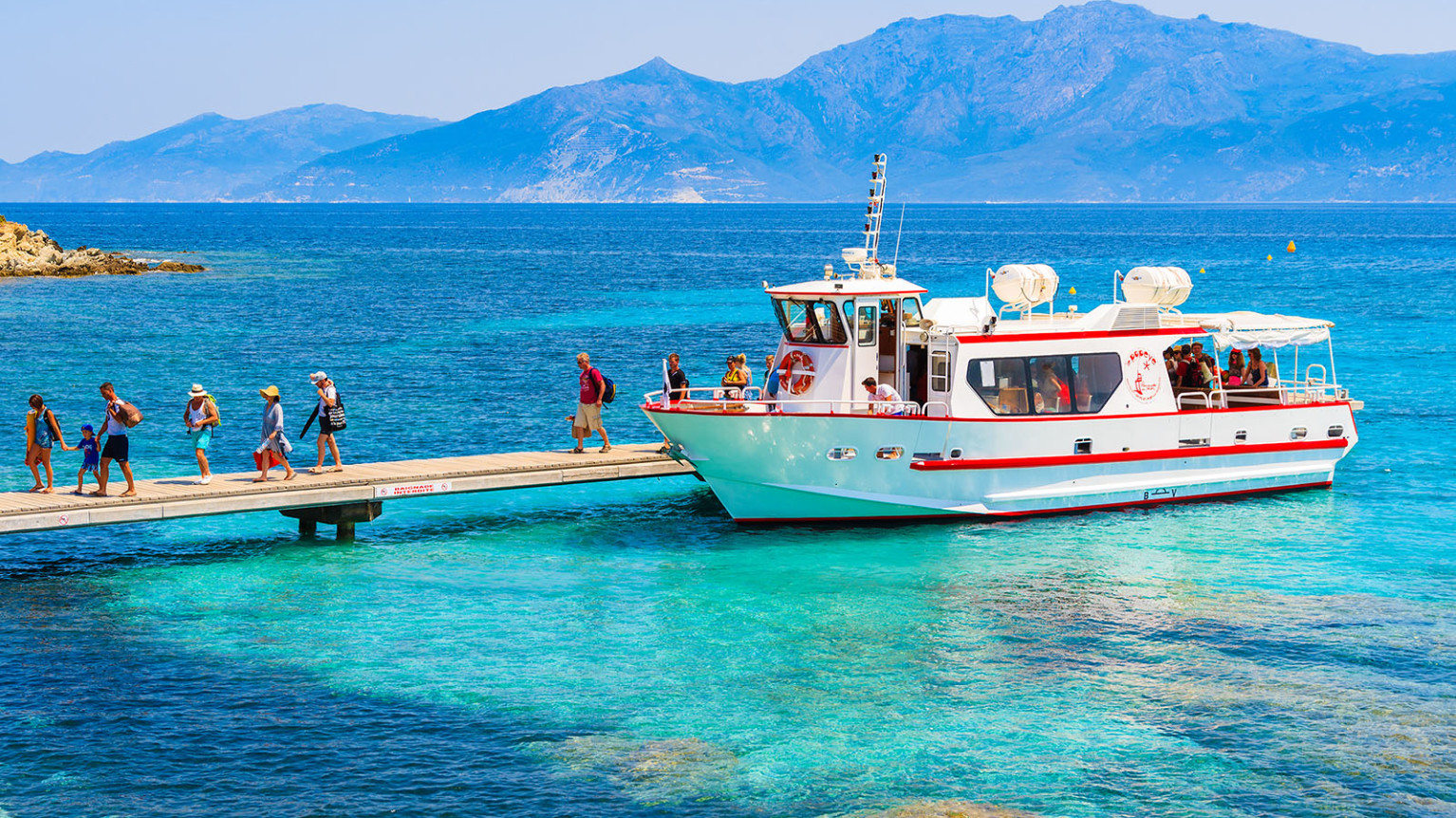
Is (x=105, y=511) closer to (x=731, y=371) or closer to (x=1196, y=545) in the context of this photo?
(x=731, y=371)

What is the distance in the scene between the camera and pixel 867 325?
1079 inches

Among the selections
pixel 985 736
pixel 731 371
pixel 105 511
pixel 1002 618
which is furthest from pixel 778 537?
pixel 105 511

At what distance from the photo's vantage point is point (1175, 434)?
28578 millimetres

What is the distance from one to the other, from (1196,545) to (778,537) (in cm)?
782

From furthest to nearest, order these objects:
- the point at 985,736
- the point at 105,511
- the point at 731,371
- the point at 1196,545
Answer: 1. the point at 731,371
2. the point at 1196,545
3. the point at 105,511
4. the point at 985,736

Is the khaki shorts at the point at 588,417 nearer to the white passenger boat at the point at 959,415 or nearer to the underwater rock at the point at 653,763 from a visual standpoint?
the white passenger boat at the point at 959,415

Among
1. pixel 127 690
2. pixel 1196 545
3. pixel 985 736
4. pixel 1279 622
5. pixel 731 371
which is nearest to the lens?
pixel 985 736

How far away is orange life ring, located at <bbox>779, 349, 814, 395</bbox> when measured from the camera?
27.4 metres

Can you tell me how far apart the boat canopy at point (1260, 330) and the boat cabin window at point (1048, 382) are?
365 cm

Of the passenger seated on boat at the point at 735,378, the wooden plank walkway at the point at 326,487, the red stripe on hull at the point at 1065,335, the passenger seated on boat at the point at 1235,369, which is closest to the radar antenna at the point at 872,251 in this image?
the red stripe on hull at the point at 1065,335

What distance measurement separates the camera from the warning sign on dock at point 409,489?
25703 mm

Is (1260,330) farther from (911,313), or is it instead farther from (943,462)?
(943,462)

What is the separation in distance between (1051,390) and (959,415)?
2.12 m

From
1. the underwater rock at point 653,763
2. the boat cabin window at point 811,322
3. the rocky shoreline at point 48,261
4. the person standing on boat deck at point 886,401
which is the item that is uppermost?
the rocky shoreline at point 48,261
